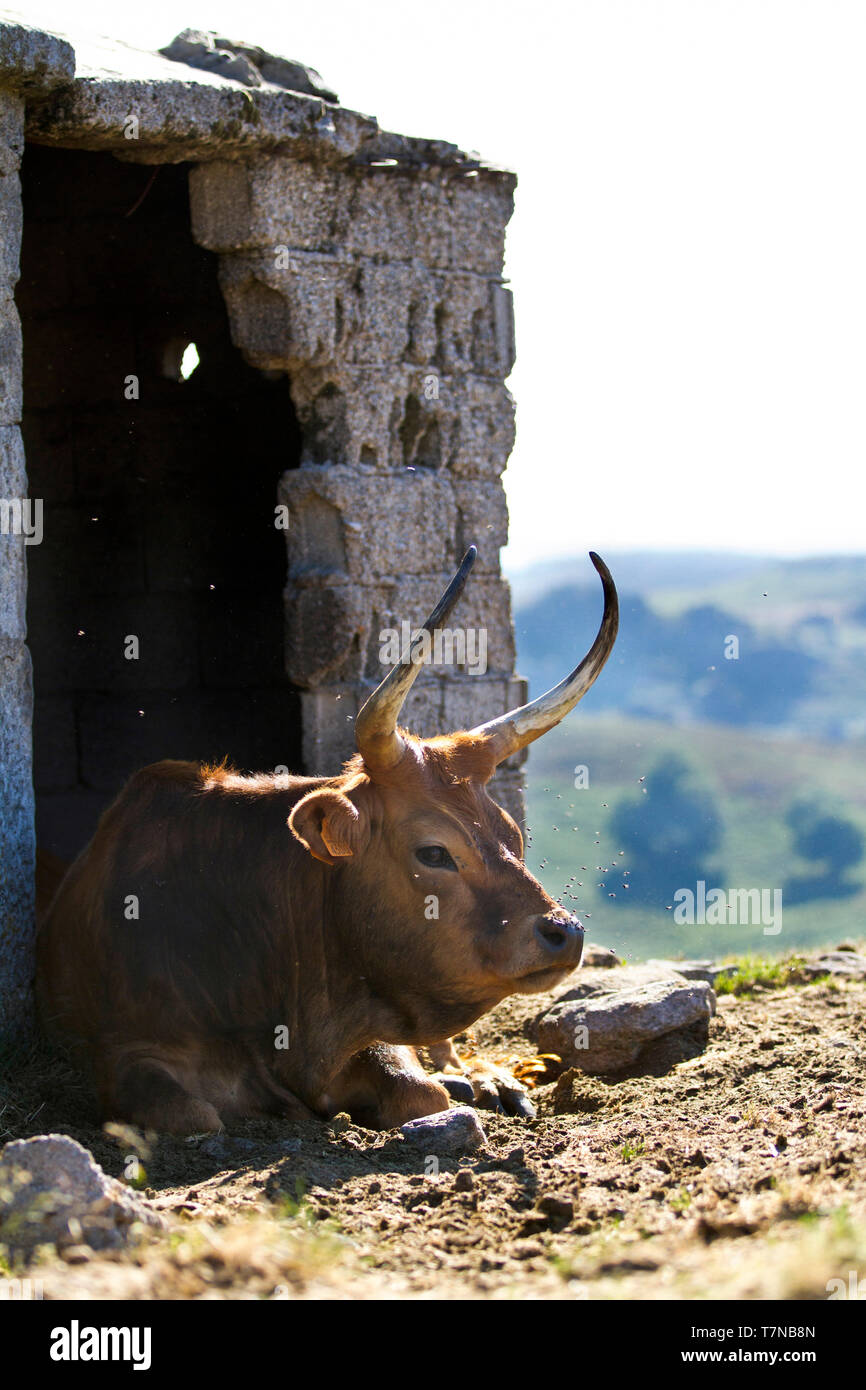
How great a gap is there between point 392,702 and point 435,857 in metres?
0.48

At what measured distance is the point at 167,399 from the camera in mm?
7926

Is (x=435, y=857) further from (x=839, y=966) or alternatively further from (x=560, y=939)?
(x=839, y=966)

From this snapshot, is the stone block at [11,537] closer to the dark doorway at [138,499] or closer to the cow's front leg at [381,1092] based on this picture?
the cow's front leg at [381,1092]

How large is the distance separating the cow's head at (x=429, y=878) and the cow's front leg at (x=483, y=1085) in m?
0.53

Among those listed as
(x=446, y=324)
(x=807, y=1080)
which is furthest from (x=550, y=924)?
(x=446, y=324)

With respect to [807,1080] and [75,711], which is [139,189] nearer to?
[75,711]

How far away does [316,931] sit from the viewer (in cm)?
479

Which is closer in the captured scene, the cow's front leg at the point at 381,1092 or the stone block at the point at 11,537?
the cow's front leg at the point at 381,1092

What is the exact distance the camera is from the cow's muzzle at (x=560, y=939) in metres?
4.30

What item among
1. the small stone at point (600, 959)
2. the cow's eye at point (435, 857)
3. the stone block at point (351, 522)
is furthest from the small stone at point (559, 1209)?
the small stone at point (600, 959)

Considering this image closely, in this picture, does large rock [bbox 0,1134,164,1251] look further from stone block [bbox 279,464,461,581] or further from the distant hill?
the distant hill

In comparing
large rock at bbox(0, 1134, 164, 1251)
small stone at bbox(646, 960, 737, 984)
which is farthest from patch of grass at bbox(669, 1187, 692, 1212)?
small stone at bbox(646, 960, 737, 984)

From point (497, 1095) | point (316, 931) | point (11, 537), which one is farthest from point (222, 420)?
point (497, 1095)

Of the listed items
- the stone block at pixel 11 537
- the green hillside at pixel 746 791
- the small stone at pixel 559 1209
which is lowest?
the green hillside at pixel 746 791
